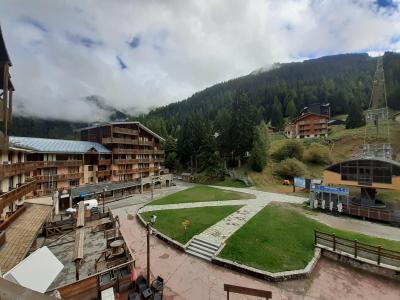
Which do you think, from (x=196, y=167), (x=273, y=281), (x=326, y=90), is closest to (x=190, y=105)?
(x=326, y=90)

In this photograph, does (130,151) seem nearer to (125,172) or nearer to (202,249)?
(125,172)

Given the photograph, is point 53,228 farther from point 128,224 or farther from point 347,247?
point 347,247

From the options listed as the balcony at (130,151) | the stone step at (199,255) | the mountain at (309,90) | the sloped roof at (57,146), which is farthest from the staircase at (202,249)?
the mountain at (309,90)

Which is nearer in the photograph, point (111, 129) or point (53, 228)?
point (53, 228)

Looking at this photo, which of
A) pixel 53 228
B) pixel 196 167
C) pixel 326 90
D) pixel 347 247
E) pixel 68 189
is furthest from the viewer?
pixel 326 90

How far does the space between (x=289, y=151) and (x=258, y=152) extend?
10558 mm

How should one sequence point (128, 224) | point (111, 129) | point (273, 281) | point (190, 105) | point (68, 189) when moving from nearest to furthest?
point (273, 281) → point (128, 224) → point (68, 189) → point (111, 129) → point (190, 105)

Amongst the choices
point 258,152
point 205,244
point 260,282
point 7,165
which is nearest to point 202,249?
point 205,244

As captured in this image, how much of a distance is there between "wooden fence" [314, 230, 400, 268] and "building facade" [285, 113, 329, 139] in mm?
75746

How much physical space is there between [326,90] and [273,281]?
12193cm

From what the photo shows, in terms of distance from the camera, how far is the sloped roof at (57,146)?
34.5m

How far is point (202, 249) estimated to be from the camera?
64.7 ft

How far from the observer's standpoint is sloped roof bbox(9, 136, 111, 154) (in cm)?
3453

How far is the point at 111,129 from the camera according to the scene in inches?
1834
